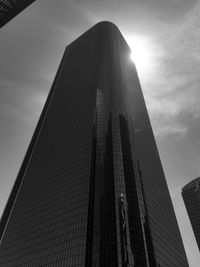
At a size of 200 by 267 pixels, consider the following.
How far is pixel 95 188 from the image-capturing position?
94.5 meters

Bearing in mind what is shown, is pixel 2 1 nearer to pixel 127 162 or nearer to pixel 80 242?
pixel 80 242

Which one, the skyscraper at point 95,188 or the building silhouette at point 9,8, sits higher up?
the skyscraper at point 95,188

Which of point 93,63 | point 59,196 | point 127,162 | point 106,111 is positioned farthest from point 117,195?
point 93,63

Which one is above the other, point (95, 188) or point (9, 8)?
point (95, 188)

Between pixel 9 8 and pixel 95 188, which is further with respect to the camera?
pixel 95 188

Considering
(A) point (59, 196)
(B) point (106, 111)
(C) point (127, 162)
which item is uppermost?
(B) point (106, 111)

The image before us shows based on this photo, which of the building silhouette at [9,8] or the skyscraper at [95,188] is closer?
the building silhouette at [9,8]

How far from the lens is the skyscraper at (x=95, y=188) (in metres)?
83.4

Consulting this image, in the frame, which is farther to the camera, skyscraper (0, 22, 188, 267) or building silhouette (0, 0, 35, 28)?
skyscraper (0, 22, 188, 267)

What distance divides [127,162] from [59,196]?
30.3 meters

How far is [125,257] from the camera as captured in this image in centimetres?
7675

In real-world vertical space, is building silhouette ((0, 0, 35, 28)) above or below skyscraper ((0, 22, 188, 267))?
below

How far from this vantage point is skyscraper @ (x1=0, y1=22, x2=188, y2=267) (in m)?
83.4

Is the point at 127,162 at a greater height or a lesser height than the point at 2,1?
greater
